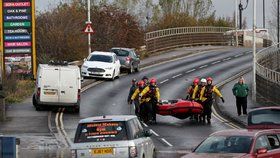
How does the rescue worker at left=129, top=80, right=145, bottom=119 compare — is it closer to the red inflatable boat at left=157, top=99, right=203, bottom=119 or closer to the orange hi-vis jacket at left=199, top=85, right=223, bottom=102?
the red inflatable boat at left=157, top=99, right=203, bottom=119

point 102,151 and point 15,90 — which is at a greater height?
point 102,151

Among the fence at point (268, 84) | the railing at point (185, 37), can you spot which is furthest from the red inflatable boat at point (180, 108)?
the railing at point (185, 37)

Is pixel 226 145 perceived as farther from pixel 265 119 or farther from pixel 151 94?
pixel 151 94

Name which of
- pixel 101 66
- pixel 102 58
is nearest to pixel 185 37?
pixel 102 58

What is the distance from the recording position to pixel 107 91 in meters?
45.3

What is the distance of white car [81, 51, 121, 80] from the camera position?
4950cm

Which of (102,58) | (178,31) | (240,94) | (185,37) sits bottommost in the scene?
(240,94)

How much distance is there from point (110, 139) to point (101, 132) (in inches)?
12.4

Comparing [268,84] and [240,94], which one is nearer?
[240,94]

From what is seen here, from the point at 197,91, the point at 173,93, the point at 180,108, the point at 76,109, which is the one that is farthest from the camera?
the point at 173,93

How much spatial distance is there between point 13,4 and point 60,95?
1414 cm

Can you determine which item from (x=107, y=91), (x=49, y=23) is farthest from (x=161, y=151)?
(x=49, y=23)

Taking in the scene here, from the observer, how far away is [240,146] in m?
18.1

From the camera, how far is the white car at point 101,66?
4950 cm
